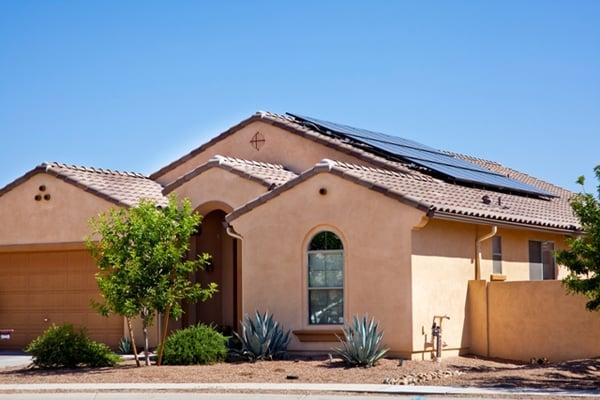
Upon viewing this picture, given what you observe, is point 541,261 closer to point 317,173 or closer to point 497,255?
point 497,255

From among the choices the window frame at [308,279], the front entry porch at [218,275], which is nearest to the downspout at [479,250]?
→ the window frame at [308,279]

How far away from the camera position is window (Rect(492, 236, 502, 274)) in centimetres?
2566

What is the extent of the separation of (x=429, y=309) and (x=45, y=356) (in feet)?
26.5

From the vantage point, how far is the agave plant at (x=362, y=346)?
21.2 meters

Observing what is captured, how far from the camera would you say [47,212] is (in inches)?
1128

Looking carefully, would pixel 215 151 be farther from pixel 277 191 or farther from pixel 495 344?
pixel 495 344

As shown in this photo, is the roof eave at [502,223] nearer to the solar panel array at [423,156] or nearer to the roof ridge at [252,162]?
the solar panel array at [423,156]

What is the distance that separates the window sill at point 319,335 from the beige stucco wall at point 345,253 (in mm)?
129

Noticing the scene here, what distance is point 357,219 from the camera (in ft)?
75.4

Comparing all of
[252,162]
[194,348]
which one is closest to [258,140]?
[252,162]

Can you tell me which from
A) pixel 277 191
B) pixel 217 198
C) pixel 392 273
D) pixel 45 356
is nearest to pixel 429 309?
pixel 392 273

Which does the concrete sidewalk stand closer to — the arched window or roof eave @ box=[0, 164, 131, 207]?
the arched window

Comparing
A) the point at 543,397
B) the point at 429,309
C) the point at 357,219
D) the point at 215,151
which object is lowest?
the point at 543,397

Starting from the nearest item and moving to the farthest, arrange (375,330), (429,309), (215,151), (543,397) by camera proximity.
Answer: (543,397)
(375,330)
(429,309)
(215,151)
